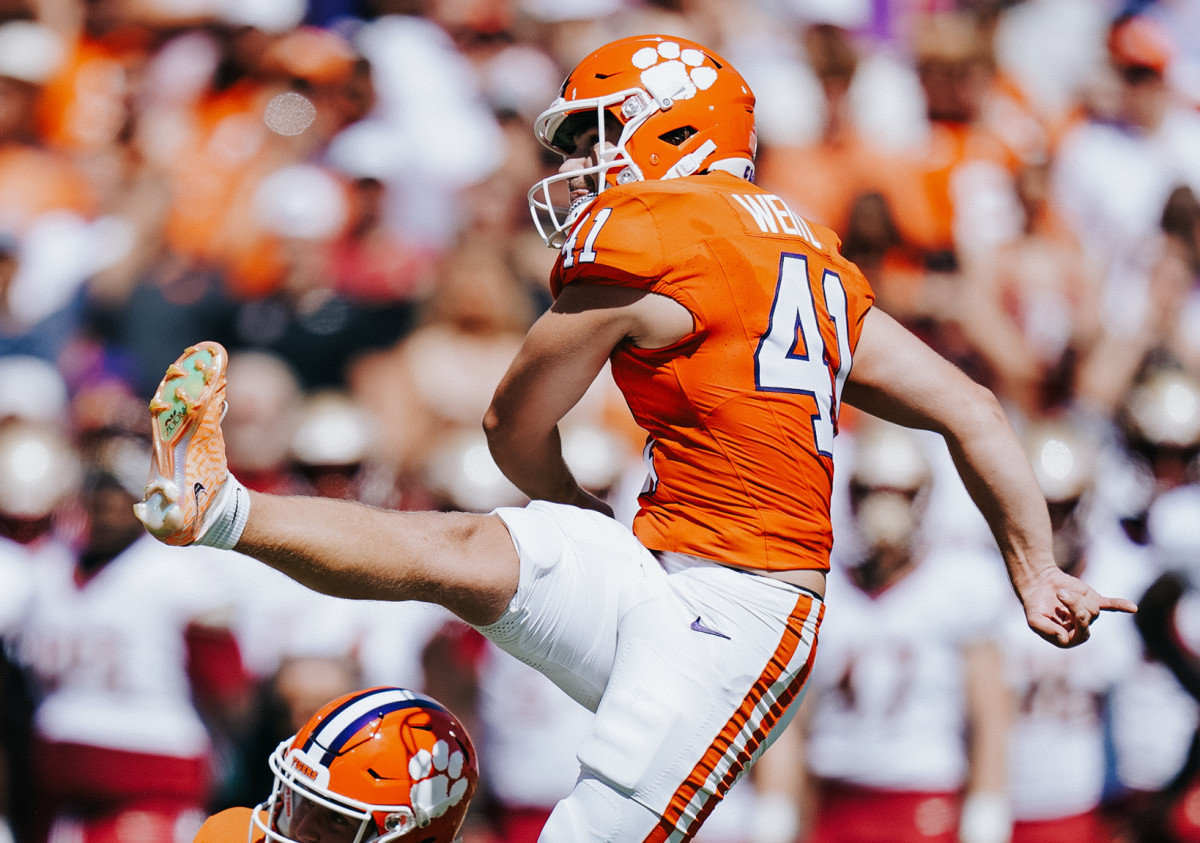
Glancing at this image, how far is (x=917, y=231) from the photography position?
5.43m

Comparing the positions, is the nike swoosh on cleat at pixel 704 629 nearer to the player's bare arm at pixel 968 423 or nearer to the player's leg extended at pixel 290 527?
the player's leg extended at pixel 290 527

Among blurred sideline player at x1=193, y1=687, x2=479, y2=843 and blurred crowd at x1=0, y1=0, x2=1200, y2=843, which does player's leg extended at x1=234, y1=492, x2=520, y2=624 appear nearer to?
blurred sideline player at x1=193, y1=687, x2=479, y2=843

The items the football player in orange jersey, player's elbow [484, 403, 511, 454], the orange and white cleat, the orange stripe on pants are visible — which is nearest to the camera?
the orange and white cleat

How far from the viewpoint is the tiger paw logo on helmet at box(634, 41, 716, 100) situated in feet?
8.05

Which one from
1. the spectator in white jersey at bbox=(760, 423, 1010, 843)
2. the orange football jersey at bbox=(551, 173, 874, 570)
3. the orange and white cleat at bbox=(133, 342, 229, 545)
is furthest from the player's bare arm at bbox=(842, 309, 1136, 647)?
the spectator in white jersey at bbox=(760, 423, 1010, 843)

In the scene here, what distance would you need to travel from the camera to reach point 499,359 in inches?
202

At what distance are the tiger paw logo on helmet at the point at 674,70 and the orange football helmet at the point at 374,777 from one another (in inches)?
51.2

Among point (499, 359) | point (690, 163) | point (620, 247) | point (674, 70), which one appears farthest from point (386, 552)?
point (499, 359)

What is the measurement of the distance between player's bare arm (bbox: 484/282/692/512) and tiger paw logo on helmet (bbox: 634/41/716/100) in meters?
0.50

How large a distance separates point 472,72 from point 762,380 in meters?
3.91

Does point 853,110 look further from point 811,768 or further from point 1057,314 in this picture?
point 811,768

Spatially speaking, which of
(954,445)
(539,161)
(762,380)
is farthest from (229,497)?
(539,161)

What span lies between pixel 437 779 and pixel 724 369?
3.03ft

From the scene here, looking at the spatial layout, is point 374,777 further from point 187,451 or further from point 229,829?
point 187,451
